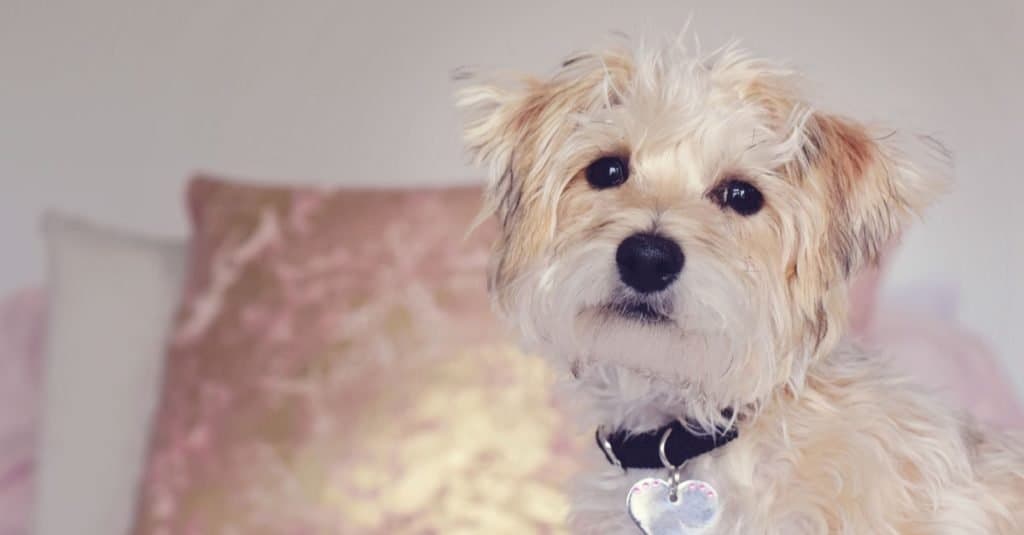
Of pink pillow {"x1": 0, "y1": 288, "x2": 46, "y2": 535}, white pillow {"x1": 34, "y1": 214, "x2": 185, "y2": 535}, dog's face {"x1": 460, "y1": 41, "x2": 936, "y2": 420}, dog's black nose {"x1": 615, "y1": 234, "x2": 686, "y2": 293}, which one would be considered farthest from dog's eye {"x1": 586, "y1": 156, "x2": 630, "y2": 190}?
pink pillow {"x1": 0, "y1": 288, "x2": 46, "y2": 535}

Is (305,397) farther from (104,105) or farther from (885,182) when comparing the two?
(104,105)

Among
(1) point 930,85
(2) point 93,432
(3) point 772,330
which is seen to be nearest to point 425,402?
(2) point 93,432

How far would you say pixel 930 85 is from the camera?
2420 mm

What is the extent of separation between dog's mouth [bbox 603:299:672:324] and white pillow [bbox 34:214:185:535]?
3.98 ft

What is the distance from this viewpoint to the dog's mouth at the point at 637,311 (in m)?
1.09

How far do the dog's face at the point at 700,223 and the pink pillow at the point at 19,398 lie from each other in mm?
1441

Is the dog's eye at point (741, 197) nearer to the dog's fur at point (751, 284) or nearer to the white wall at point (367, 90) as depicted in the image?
the dog's fur at point (751, 284)

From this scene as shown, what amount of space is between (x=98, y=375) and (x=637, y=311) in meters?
1.32

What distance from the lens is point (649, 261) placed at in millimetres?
1070

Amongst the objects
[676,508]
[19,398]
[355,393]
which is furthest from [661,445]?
[19,398]

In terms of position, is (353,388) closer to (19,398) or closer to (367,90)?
(19,398)

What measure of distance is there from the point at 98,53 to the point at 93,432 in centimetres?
108

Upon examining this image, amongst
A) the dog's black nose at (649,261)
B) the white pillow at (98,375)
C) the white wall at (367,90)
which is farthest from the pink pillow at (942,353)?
the white pillow at (98,375)

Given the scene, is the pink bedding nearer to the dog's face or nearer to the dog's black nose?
the dog's face
